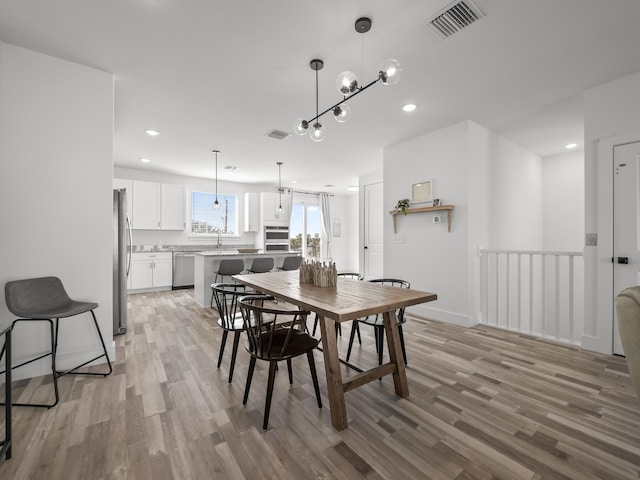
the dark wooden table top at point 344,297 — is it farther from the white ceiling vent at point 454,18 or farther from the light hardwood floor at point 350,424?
the white ceiling vent at point 454,18

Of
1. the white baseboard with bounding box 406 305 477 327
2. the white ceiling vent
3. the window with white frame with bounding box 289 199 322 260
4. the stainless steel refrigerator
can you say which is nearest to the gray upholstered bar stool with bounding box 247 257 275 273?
the stainless steel refrigerator

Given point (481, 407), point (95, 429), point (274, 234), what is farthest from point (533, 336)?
point (274, 234)

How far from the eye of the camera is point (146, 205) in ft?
20.8

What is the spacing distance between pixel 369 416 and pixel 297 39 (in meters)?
2.79

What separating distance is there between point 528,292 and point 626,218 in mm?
2357

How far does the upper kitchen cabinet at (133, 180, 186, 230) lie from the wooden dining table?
197 inches

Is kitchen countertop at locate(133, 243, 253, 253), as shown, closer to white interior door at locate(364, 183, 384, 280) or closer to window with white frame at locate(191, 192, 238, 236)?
window with white frame at locate(191, 192, 238, 236)

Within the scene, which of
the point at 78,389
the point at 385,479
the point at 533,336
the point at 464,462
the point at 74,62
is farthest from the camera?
the point at 533,336

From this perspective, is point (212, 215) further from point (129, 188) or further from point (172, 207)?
point (129, 188)

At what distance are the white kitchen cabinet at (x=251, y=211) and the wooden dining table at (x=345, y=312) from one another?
5.41m

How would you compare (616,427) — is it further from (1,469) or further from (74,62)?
(74,62)

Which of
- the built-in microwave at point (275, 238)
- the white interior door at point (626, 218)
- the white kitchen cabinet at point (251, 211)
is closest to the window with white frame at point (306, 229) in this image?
the built-in microwave at point (275, 238)

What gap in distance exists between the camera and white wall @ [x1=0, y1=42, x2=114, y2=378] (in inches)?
93.1

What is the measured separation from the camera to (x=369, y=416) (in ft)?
6.28
